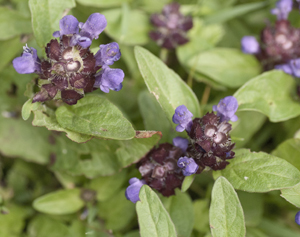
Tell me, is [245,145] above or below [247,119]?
below

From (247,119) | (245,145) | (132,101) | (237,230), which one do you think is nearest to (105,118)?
(237,230)

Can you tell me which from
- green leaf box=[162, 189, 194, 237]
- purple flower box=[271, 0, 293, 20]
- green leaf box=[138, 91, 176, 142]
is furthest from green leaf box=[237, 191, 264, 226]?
purple flower box=[271, 0, 293, 20]

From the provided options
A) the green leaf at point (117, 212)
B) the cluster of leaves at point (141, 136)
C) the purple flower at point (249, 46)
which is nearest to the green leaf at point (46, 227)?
the cluster of leaves at point (141, 136)

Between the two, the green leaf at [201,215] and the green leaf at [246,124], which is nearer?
the green leaf at [201,215]

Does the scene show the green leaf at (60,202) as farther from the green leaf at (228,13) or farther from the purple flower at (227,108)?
the green leaf at (228,13)

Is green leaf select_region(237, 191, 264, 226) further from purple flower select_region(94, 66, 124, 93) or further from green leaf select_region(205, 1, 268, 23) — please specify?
green leaf select_region(205, 1, 268, 23)

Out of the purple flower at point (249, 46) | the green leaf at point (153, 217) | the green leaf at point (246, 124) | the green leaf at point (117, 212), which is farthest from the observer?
the purple flower at point (249, 46)

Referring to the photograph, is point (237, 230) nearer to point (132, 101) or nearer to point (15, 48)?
point (132, 101)
